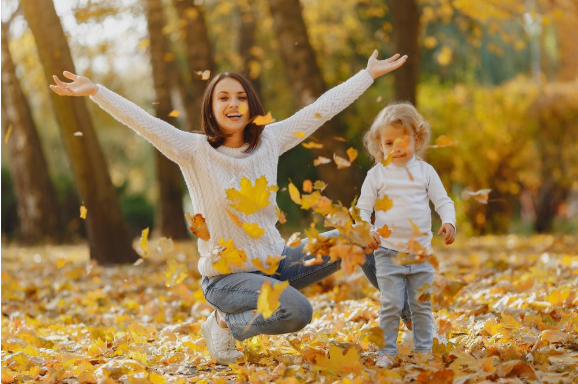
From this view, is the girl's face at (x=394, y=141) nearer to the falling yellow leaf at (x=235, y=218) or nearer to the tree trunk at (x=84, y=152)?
the falling yellow leaf at (x=235, y=218)

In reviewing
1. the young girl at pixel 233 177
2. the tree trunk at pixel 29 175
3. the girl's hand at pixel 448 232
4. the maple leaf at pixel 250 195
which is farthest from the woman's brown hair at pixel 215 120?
the tree trunk at pixel 29 175

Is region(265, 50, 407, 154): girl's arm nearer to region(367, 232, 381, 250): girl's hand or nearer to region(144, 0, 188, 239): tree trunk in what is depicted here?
region(367, 232, 381, 250): girl's hand

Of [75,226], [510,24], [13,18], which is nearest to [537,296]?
[13,18]

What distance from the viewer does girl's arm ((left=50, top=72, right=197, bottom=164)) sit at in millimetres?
3172

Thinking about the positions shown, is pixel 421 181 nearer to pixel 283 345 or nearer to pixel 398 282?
pixel 398 282

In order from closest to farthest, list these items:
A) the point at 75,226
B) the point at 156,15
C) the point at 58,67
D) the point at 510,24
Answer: the point at 58,67
the point at 156,15
the point at 75,226
the point at 510,24

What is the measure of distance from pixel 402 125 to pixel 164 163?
914 centimetres

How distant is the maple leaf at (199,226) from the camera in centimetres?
327

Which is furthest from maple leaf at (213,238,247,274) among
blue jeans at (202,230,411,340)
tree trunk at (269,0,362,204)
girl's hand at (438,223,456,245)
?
tree trunk at (269,0,362,204)

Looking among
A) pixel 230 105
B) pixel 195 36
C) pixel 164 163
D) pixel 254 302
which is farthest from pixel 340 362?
pixel 164 163

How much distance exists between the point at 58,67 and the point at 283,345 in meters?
4.88

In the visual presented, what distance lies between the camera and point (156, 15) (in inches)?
423

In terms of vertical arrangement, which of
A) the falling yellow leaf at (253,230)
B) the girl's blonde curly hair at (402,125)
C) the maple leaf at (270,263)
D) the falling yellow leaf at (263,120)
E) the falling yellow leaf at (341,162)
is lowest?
the maple leaf at (270,263)

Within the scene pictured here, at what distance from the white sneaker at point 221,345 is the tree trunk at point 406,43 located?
246 inches
